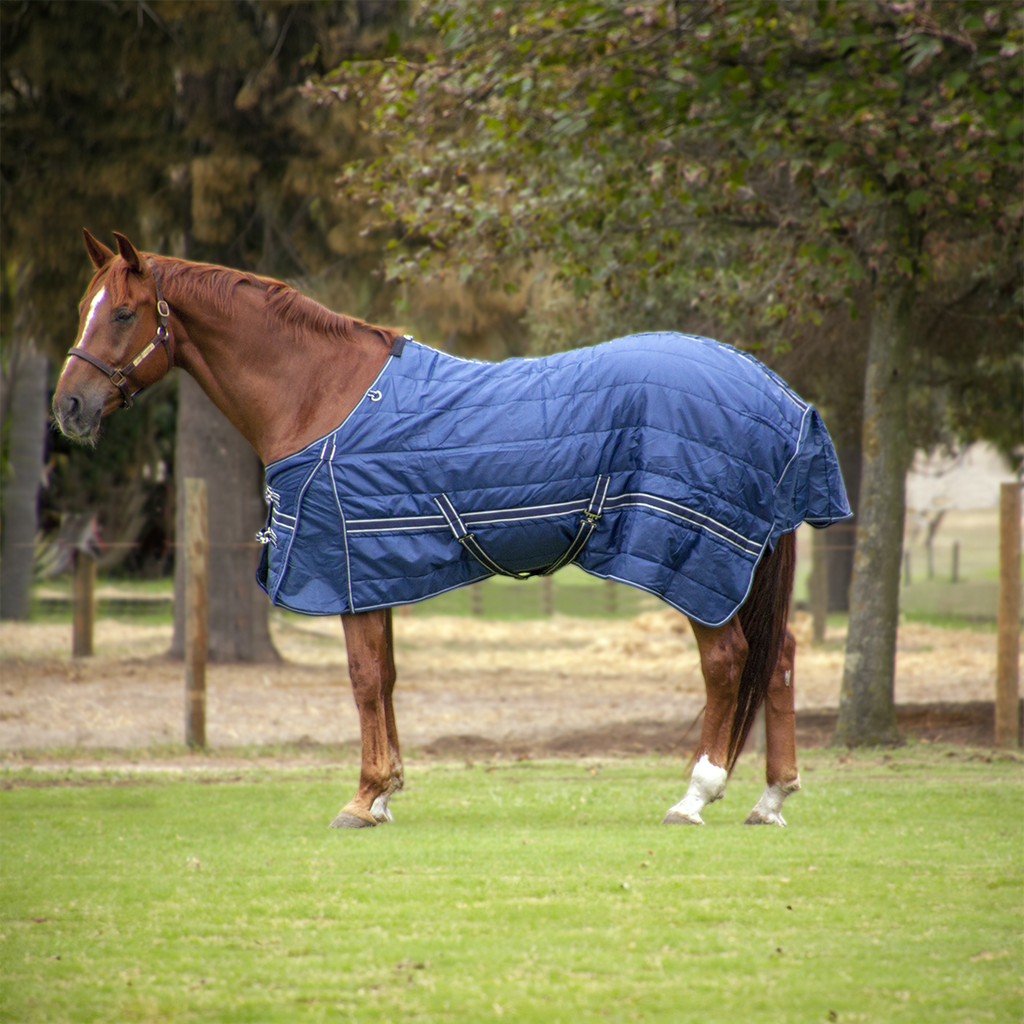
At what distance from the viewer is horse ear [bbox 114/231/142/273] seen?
4520 millimetres

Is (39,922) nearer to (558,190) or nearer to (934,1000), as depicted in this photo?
(934,1000)

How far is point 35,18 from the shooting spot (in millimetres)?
9852

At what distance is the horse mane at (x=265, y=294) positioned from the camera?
475cm

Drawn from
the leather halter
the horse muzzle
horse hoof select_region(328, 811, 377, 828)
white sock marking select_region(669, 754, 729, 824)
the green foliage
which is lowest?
horse hoof select_region(328, 811, 377, 828)

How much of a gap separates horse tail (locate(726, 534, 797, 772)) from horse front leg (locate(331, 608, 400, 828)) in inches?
54.1

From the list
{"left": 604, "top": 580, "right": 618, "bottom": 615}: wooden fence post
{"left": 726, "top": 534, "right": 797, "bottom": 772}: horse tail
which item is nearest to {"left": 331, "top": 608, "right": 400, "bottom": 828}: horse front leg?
{"left": 726, "top": 534, "right": 797, "bottom": 772}: horse tail

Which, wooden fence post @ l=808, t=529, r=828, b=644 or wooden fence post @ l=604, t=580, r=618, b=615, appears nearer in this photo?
wooden fence post @ l=808, t=529, r=828, b=644

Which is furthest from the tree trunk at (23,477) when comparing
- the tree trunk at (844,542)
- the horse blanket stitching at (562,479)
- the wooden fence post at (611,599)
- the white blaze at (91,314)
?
the horse blanket stitching at (562,479)

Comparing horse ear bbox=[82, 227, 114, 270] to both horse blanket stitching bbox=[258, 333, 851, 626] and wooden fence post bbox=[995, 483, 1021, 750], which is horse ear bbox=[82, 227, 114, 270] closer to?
horse blanket stitching bbox=[258, 333, 851, 626]

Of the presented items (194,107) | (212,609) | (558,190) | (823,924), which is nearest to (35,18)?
(194,107)

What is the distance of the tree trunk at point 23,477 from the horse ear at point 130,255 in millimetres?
13713

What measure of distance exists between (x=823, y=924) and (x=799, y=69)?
5.62m

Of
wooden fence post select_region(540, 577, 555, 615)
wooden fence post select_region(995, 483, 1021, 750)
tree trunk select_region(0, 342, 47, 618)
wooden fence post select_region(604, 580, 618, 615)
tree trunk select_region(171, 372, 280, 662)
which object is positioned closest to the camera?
wooden fence post select_region(995, 483, 1021, 750)

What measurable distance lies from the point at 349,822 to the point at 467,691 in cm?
675
